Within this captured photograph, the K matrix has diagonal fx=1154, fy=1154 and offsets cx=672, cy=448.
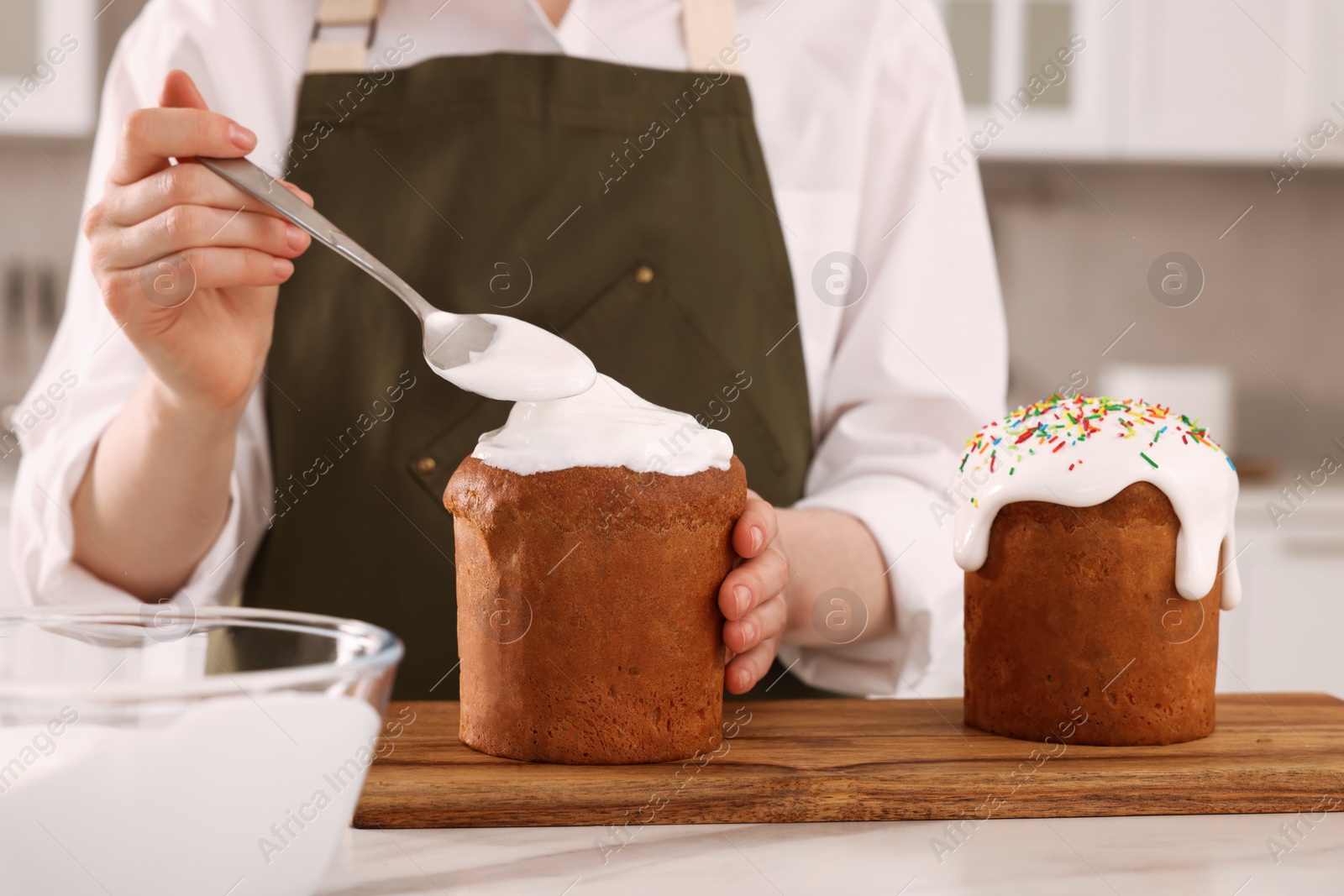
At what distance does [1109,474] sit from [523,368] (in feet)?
1.42

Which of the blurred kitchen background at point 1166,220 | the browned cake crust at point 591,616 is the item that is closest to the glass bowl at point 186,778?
the browned cake crust at point 591,616

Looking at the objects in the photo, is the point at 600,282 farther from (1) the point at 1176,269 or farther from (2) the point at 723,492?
(1) the point at 1176,269

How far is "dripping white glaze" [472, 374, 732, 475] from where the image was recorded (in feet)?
2.57

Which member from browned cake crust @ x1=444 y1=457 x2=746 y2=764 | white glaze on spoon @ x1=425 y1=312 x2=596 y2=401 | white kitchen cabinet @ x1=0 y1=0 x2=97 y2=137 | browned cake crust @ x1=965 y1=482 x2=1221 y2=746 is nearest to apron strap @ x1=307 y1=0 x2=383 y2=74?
white glaze on spoon @ x1=425 y1=312 x2=596 y2=401

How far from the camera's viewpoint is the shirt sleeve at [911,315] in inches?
47.3

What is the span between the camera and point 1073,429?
2.87 ft

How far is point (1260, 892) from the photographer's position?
583 millimetres

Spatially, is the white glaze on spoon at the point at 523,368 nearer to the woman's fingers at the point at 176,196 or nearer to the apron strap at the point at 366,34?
the woman's fingers at the point at 176,196

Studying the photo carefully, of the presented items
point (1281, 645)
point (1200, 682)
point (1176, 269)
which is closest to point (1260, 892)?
point (1200, 682)

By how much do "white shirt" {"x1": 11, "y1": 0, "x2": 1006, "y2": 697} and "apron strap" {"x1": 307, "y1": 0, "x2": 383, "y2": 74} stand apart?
2 centimetres

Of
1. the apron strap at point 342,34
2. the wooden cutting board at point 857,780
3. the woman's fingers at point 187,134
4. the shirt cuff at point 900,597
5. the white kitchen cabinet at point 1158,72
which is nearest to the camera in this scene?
the wooden cutting board at point 857,780

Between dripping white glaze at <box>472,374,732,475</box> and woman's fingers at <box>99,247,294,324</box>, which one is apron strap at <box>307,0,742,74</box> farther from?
dripping white glaze at <box>472,374,732,475</box>

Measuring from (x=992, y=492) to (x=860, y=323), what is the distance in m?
0.41

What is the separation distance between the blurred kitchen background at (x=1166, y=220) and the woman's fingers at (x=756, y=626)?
74.9 inches
